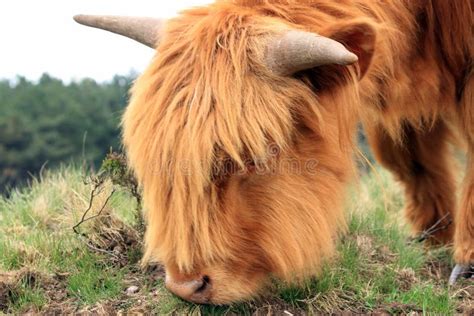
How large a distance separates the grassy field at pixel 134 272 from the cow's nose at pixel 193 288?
333mm

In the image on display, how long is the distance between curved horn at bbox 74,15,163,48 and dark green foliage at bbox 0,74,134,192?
27.2 meters

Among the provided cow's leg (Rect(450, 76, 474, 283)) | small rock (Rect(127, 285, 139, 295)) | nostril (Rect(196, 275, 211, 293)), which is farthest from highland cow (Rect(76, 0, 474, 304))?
cow's leg (Rect(450, 76, 474, 283))

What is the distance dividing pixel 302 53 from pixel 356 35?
310 mm

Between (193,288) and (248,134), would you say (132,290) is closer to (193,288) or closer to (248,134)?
(193,288)

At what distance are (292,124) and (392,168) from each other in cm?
235

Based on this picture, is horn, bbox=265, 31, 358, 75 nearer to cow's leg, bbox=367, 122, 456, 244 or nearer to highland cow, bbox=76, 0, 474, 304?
highland cow, bbox=76, 0, 474, 304

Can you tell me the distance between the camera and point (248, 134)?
2.73m

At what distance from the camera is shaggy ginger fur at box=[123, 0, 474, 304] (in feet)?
8.95

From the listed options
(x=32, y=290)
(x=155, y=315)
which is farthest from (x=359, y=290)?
(x=32, y=290)

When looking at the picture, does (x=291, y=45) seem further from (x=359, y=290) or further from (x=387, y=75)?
(x=359, y=290)

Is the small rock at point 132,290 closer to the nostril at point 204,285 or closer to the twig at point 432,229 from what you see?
the nostril at point 204,285

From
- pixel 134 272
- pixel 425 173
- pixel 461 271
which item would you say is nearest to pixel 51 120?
pixel 425 173

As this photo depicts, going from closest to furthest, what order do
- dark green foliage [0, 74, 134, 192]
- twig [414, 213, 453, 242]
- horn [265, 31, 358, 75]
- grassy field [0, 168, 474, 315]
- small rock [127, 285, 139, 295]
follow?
1. horn [265, 31, 358, 75]
2. grassy field [0, 168, 474, 315]
3. small rock [127, 285, 139, 295]
4. twig [414, 213, 453, 242]
5. dark green foliage [0, 74, 134, 192]

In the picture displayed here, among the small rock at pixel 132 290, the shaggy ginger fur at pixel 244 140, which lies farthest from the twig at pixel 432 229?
the small rock at pixel 132 290
